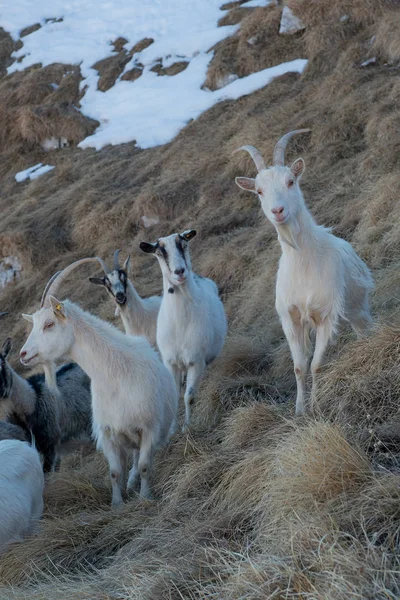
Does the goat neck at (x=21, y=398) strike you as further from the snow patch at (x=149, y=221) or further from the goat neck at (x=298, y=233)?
the snow patch at (x=149, y=221)

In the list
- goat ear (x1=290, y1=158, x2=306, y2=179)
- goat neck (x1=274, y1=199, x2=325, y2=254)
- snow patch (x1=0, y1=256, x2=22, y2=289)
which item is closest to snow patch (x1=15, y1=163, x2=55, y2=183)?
snow patch (x1=0, y1=256, x2=22, y2=289)

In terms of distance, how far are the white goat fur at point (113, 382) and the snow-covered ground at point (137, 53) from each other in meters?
12.0

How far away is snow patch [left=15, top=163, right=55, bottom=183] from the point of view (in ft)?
66.9

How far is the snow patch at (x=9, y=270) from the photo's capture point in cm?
1686

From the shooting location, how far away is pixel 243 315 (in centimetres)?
1062

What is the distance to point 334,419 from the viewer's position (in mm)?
5125

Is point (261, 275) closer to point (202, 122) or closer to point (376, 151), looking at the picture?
point (376, 151)

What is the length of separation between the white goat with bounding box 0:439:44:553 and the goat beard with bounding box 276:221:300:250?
2622mm

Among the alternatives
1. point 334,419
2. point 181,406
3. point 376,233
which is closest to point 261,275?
point 376,233

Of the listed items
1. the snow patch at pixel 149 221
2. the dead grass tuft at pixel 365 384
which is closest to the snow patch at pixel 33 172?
the snow patch at pixel 149 221

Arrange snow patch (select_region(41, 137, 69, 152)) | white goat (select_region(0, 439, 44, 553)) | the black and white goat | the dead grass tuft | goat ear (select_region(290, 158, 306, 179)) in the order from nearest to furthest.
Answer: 1. the dead grass tuft
2. white goat (select_region(0, 439, 44, 553))
3. goat ear (select_region(290, 158, 306, 179))
4. the black and white goat
5. snow patch (select_region(41, 137, 69, 152))

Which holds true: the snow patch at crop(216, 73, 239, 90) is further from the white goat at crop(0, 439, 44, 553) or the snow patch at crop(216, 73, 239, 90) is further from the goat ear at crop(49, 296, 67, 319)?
the white goat at crop(0, 439, 44, 553)

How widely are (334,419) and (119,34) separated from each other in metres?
20.6

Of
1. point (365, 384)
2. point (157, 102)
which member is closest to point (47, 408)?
point (365, 384)
